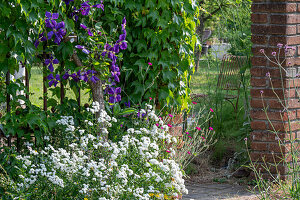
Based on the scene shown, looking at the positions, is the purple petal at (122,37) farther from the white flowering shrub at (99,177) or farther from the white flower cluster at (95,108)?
the white flowering shrub at (99,177)

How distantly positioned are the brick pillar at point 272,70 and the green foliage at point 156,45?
671 millimetres

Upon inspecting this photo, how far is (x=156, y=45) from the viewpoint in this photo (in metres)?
3.51

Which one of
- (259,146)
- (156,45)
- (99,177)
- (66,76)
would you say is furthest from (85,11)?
(259,146)

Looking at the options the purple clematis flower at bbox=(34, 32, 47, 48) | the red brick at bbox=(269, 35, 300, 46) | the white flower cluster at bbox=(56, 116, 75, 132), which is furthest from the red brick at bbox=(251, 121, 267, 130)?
the purple clematis flower at bbox=(34, 32, 47, 48)

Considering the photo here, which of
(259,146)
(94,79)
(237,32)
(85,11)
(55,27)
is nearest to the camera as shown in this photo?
(55,27)

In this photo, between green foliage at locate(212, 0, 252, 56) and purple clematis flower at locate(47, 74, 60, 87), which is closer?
purple clematis flower at locate(47, 74, 60, 87)

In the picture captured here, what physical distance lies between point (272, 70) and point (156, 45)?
1123 mm

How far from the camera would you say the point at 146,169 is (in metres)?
2.87

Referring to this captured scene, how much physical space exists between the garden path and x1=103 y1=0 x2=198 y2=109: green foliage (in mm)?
774

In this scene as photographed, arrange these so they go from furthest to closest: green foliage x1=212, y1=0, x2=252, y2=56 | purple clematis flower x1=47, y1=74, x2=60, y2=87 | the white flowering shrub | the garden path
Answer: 1. green foliage x1=212, y1=0, x2=252, y2=56
2. the garden path
3. purple clematis flower x1=47, y1=74, x2=60, y2=87
4. the white flowering shrub

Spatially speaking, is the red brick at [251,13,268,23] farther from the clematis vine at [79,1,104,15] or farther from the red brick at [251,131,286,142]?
the clematis vine at [79,1,104,15]

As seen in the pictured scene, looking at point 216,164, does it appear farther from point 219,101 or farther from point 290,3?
point 290,3

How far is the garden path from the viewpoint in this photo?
3625 millimetres

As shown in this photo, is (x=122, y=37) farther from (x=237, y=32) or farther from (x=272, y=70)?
→ (x=237, y=32)
